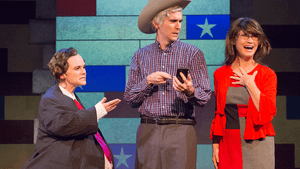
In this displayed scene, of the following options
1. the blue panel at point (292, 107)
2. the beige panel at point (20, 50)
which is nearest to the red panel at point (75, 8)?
the beige panel at point (20, 50)

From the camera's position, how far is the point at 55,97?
1773mm

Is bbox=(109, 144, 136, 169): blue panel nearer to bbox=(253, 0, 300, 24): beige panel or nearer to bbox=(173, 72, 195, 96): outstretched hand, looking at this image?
bbox=(173, 72, 195, 96): outstretched hand

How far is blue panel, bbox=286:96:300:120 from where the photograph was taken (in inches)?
127

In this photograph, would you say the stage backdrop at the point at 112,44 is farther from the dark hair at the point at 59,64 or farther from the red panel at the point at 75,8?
the dark hair at the point at 59,64

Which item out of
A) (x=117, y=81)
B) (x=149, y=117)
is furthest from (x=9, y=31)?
(x=149, y=117)

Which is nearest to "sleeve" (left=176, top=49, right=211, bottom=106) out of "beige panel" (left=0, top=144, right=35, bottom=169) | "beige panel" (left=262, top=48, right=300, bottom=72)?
"beige panel" (left=262, top=48, right=300, bottom=72)

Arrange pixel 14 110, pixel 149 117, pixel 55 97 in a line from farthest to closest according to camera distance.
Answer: pixel 14 110
pixel 149 117
pixel 55 97

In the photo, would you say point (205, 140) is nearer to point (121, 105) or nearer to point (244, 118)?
point (121, 105)

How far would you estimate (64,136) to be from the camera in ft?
5.55

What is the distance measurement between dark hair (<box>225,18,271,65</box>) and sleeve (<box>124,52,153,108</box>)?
2.28ft

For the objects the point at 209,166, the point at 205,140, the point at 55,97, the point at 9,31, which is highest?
the point at 9,31

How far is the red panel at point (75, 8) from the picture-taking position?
126 inches

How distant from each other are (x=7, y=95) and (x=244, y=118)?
2.95 m

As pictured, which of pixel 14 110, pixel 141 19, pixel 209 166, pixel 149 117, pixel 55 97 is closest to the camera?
pixel 55 97
